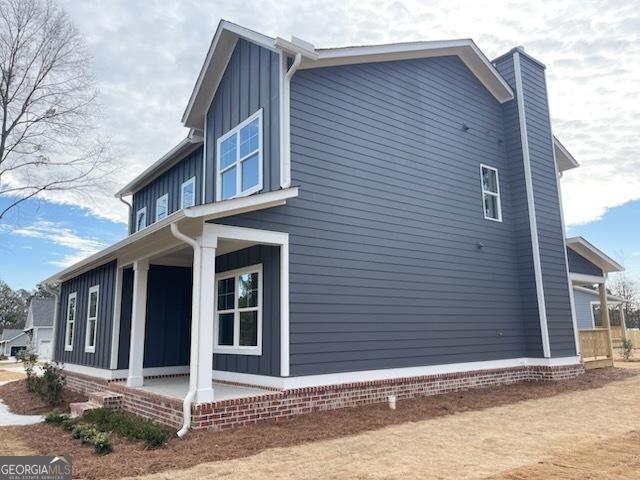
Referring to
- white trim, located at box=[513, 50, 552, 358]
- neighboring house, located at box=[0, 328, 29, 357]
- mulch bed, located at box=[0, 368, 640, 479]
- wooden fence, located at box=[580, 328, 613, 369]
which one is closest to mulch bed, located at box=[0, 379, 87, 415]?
mulch bed, located at box=[0, 368, 640, 479]

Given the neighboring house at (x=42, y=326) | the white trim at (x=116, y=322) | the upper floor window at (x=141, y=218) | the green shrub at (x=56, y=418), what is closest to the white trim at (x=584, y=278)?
the white trim at (x=116, y=322)

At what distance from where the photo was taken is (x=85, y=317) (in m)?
12.8

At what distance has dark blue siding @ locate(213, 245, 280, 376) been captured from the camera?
7.74 meters

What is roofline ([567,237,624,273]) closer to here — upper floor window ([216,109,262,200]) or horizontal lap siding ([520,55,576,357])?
horizontal lap siding ([520,55,576,357])

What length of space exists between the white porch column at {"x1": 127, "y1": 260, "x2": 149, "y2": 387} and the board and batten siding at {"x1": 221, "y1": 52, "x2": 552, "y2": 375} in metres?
3.07

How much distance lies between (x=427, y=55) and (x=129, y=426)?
9608 millimetres

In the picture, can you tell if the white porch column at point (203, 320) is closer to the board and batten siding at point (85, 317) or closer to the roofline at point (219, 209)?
the roofline at point (219, 209)

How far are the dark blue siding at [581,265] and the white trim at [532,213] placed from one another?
2650mm

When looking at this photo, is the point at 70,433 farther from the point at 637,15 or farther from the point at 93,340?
the point at 637,15

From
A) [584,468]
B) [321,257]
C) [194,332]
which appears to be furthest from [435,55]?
[584,468]

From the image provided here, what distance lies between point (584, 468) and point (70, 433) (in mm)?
7002

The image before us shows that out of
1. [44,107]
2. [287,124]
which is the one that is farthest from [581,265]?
[44,107]

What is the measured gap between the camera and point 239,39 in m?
10.1

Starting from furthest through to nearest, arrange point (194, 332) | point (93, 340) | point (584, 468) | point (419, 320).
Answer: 1. point (93, 340)
2. point (419, 320)
3. point (194, 332)
4. point (584, 468)
